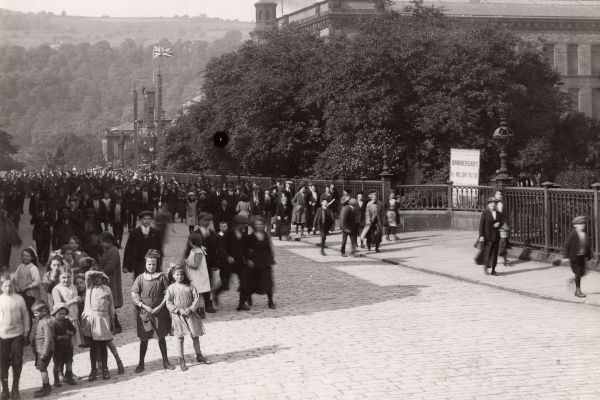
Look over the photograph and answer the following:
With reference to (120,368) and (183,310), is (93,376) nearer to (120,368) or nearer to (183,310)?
(120,368)

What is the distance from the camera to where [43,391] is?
916 cm

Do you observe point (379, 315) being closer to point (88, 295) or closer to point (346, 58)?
point (88, 295)

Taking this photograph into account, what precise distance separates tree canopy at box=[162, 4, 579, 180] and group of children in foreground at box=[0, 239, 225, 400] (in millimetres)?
24307

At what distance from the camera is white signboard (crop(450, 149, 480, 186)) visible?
1085 inches

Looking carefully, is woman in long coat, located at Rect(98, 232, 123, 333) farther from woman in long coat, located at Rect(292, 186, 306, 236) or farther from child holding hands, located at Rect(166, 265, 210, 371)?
woman in long coat, located at Rect(292, 186, 306, 236)

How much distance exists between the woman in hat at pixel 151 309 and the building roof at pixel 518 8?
67600mm

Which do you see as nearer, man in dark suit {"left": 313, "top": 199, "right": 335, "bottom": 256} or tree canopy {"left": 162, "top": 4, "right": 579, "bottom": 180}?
man in dark suit {"left": 313, "top": 199, "right": 335, "bottom": 256}

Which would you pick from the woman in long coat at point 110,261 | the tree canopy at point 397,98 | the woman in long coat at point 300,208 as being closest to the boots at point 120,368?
the woman in long coat at point 110,261

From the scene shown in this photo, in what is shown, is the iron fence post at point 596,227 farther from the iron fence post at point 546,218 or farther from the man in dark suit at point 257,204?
the man in dark suit at point 257,204

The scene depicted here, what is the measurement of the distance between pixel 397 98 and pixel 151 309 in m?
26.8

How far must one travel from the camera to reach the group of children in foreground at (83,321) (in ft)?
29.9

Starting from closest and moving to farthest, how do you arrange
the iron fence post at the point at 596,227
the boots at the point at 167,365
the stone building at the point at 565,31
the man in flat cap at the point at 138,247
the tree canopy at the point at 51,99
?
1. the boots at the point at 167,365
2. the man in flat cap at the point at 138,247
3. the iron fence post at the point at 596,227
4. the stone building at the point at 565,31
5. the tree canopy at the point at 51,99

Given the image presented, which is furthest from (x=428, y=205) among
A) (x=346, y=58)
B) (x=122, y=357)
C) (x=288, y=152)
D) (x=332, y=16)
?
(x=332, y=16)

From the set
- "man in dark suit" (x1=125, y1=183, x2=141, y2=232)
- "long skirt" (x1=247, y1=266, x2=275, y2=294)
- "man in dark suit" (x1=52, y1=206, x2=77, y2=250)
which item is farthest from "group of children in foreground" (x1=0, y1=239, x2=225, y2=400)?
"man in dark suit" (x1=125, y1=183, x2=141, y2=232)
